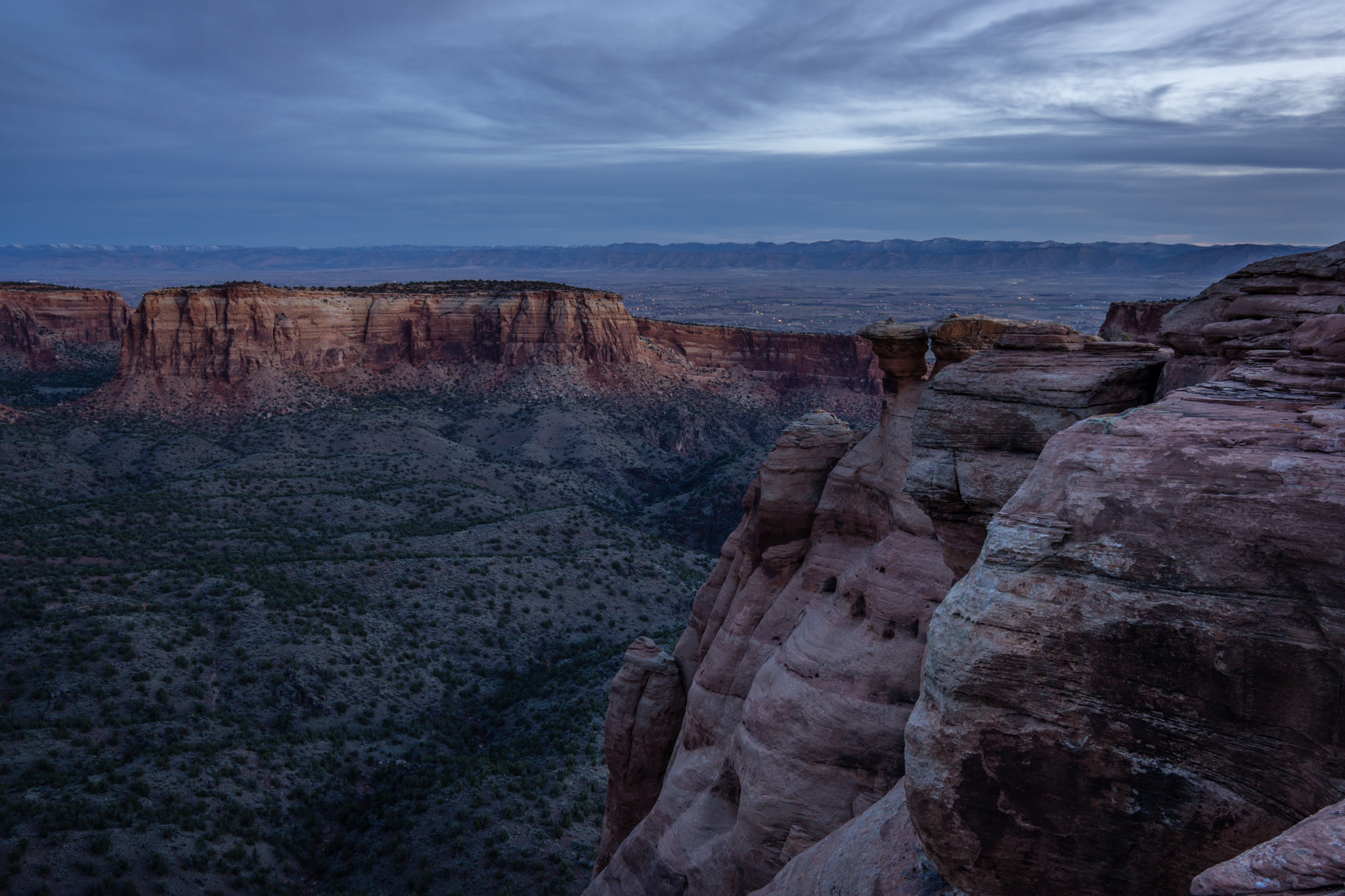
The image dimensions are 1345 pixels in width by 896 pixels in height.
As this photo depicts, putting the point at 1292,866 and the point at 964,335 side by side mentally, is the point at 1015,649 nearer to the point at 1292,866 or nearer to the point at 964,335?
the point at 1292,866

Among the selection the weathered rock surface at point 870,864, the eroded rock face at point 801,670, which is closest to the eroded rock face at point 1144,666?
the weathered rock surface at point 870,864

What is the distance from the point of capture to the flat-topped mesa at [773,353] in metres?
111

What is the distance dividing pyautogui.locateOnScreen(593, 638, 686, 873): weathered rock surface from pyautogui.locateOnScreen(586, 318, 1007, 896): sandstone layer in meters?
1.06

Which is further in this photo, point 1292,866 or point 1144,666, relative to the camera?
point 1144,666

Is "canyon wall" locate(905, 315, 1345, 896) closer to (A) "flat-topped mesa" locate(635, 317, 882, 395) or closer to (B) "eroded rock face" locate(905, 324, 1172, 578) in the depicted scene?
(B) "eroded rock face" locate(905, 324, 1172, 578)

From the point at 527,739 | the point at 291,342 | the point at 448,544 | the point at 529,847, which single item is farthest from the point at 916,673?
the point at 291,342

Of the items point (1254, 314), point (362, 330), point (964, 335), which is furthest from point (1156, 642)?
point (362, 330)

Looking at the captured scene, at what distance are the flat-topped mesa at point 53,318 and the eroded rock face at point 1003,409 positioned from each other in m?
115

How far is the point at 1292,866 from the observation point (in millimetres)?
4762

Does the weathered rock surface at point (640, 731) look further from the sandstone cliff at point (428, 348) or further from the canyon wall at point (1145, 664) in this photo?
the sandstone cliff at point (428, 348)

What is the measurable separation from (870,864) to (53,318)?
139013 mm

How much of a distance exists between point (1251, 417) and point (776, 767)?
9.50m

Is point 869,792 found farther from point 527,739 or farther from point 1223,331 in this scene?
point 527,739

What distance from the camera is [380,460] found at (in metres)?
69.4
